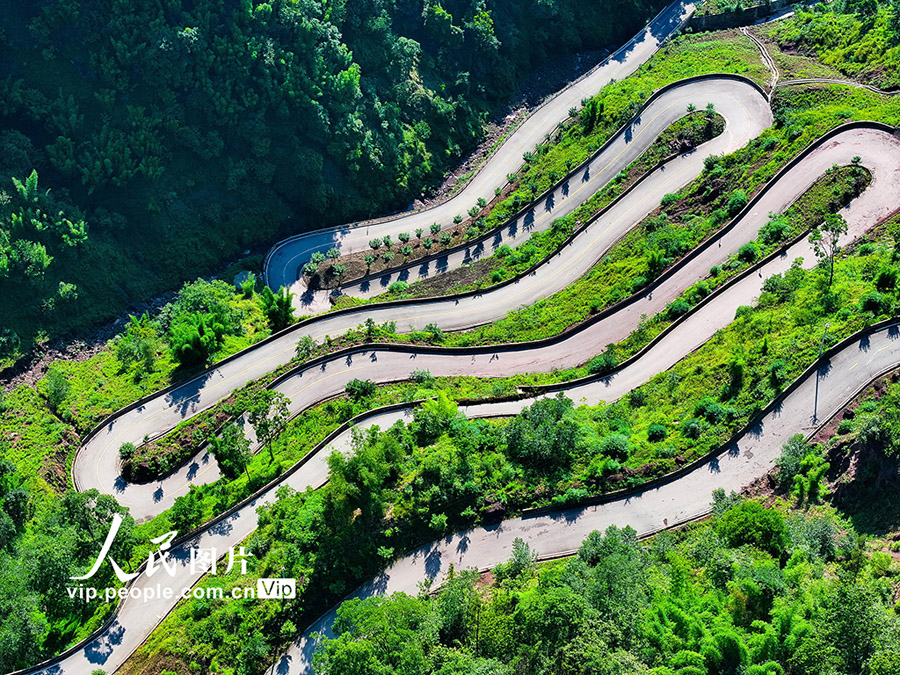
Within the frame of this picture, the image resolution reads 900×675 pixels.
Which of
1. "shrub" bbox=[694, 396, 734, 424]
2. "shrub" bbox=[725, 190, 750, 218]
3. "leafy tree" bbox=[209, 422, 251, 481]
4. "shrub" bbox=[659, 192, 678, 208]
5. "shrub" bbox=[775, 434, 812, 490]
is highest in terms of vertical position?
"shrub" bbox=[659, 192, 678, 208]

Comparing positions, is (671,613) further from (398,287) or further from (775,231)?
(398,287)

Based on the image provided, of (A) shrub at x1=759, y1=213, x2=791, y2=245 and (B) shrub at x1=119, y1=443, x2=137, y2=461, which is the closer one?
(B) shrub at x1=119, y1=443, x2=137, y2=461

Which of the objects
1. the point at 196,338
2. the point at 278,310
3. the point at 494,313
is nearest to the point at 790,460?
the point at 494,313

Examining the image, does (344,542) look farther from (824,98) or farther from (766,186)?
(824,98)

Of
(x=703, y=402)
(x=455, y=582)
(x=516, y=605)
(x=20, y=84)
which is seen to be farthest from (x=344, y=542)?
(x=20, y=84)

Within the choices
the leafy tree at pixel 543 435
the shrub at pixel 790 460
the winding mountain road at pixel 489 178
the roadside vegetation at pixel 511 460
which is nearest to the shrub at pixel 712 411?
A: the roadside vegetation at pixel 511 460

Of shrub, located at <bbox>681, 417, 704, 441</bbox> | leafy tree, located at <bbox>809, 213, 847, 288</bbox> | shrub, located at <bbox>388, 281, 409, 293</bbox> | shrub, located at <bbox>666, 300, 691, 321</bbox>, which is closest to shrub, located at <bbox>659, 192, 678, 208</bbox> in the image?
leafy tree, located at <bbox>809, 213, 847, 288</bbox>

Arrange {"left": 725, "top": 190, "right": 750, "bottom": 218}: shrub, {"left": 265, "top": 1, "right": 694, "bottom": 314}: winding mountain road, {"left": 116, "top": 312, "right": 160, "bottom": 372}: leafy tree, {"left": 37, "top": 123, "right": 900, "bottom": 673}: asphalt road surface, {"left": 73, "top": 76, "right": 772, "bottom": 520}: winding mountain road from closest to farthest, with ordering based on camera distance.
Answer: {"left": 37, "top": 123, "right": 900, "bottom": 673}: asphalt road surface, {"left": 73, "top": 76, "right": 772, "bottom": 520}: winding mountain road, {"left": 116, "top": 312, "right": 160, "bottom": 372}: leafy tree, {"left": 725, "top": 190, "right": 750, "bottom": 218}: shrub, {"left": 265, "top": 1, "right": 694, "bottom": 314}: winding mountain road

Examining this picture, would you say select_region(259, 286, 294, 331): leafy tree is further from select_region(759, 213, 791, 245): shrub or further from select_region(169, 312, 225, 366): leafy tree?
select_region(759, 213, 791, 245): shrub
